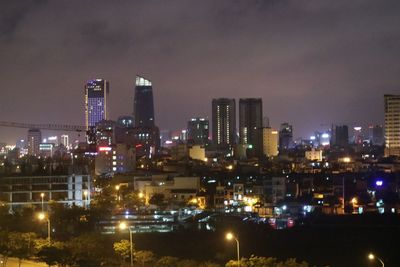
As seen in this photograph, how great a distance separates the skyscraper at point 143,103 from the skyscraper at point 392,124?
31.5 meters

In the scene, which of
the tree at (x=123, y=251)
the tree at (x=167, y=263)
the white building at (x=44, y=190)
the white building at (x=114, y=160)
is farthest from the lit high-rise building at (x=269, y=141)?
the tree at (x=167, y=263)

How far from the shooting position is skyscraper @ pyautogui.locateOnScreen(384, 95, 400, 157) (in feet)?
163

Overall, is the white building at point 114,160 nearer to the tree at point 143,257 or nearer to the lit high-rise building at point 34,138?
the tree at point 143,257

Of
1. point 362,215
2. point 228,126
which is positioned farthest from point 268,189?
point 228,126

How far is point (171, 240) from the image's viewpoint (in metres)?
13.9

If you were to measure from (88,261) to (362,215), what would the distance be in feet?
34.4

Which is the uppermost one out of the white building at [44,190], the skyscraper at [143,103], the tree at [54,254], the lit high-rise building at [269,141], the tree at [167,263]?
the skyscraper at [143,103]

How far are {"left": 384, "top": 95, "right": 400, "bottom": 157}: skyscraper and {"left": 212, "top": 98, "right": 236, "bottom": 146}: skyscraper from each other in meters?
17.7

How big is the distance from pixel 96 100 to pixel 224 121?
23.3m

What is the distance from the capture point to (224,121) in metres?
65.8

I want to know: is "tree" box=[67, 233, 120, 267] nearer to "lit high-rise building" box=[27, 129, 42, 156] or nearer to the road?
the road

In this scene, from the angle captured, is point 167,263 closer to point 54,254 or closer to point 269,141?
point 54,254

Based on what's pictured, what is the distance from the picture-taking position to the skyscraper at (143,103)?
7575cm

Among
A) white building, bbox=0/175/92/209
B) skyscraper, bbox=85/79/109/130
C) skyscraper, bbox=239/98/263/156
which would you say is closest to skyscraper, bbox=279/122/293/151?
skyscraper, bbox=239/98/263/156
